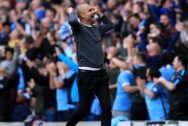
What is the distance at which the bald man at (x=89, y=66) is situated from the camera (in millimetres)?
10125

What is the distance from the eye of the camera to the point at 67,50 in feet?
52.0

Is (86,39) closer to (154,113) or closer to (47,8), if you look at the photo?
(154,113)

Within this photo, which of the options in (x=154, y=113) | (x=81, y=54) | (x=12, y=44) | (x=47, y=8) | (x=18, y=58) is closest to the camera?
(x=81, y=54)

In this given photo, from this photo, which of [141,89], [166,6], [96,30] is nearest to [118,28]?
[166,6]

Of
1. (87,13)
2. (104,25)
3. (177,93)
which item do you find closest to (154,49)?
(177,93)

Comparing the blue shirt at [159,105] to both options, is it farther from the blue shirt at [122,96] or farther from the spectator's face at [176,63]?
the blue shirt at [122,96]

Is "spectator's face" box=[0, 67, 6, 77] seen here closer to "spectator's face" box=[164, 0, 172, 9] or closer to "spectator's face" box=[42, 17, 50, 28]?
"spectator's face" box=[42, 17, 50, 28]

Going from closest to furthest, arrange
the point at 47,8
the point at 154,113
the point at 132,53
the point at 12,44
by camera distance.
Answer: the point at 154,113, the point at 132,53, the point at 12,44, the point at 47,8

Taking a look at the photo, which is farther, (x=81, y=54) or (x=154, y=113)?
(x=154, y=113)

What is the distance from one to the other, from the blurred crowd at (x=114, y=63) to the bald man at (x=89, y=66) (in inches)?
91.2

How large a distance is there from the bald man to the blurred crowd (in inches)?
91.2

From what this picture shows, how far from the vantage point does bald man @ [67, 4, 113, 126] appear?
1012 cm

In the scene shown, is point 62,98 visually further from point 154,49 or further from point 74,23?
point 74,23

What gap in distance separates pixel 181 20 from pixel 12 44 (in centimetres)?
452
